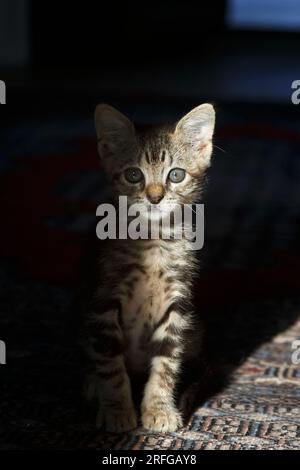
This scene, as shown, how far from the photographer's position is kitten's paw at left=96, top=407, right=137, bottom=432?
184 cm

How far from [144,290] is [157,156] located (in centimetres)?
27

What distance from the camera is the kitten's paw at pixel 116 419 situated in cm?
184

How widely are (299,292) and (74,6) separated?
422 centimetres

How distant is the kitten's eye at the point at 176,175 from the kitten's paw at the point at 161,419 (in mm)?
455

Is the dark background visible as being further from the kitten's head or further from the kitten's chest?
the kitten's chest

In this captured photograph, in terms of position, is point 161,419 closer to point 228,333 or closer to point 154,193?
point 154,193

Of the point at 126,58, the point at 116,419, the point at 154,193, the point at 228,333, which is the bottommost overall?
the point at 116,419

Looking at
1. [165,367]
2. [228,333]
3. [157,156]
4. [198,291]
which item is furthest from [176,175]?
[198,291]

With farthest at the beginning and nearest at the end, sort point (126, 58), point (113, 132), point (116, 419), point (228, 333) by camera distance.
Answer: point (126, 58), point (228, 333), point (113, 132), point (116, 419)

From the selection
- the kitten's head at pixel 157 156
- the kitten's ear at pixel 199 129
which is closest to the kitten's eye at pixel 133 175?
the kitten's head at pixel 157 156

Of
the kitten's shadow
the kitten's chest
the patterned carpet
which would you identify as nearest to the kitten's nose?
the kitten's chest

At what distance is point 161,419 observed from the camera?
1851mm

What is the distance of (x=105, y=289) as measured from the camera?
1.87m
